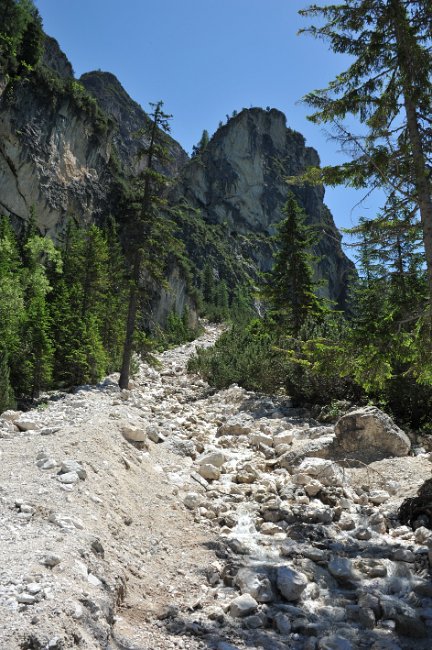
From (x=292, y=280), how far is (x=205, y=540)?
14102mm

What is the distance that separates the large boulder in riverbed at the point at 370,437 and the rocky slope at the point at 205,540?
3 centimetres

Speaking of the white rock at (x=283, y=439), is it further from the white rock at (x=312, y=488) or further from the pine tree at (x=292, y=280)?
the pine tree at (x=292, y=280)

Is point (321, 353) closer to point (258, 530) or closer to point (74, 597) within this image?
point (258, 530)

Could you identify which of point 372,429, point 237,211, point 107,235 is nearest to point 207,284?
point 237,211

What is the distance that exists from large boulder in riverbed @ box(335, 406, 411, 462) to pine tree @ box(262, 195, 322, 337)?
811 centimetres

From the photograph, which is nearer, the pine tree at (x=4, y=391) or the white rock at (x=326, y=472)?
the white rock at (x=326, y=472)

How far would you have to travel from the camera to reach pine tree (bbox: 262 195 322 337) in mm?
18781

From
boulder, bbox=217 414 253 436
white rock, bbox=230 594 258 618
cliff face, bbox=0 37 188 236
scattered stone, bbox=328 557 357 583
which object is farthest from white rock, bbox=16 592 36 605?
cliff face, bbox=0 37 188 236

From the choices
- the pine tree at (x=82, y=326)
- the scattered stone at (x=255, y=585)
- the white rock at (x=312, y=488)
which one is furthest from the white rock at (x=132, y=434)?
the pine tree at (x=82, y=326)

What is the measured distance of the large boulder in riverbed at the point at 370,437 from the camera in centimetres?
978

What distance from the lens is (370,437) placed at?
10070 millimetres

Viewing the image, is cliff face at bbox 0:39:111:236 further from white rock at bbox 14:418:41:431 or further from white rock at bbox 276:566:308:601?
white rock at bbox 276:566:308:601

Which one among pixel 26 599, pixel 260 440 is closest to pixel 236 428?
pixel 260 440

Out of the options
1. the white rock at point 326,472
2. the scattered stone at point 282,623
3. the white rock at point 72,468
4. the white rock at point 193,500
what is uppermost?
the white rock at point 72,468
